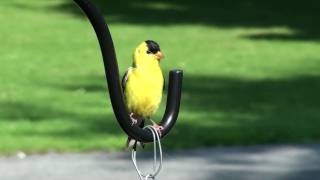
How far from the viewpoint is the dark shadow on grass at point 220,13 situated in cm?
2506

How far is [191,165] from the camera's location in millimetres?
9500

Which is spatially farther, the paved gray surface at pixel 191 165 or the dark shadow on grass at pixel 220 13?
the dark shadow on grass at pixel 220 13

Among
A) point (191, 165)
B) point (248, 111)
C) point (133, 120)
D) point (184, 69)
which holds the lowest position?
point (133, 120)

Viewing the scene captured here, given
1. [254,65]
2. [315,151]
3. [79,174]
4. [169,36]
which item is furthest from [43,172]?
[169,36]

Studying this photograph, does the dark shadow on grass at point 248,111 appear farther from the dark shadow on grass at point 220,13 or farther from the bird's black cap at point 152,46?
the bird's black cap at point 152,46

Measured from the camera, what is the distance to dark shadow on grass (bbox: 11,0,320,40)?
25.1 meters

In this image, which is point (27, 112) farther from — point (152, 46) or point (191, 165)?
point (152, 46)

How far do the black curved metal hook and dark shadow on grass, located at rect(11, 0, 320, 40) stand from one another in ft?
65.0

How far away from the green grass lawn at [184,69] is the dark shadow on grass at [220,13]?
3cm

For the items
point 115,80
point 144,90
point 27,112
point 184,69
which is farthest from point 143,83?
point 184,69

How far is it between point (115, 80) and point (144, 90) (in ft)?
0.77

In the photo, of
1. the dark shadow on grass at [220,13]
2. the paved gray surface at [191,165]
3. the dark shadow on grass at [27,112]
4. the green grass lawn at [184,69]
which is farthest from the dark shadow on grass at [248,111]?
the dark shadow on grass at [220,13]

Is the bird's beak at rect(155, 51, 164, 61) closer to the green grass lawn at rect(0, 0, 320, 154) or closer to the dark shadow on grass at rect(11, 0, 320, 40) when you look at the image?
the green grass lawn at rect(0, 0, 320, 154)

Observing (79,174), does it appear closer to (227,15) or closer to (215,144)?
(215,144)
